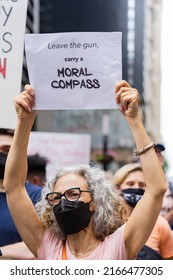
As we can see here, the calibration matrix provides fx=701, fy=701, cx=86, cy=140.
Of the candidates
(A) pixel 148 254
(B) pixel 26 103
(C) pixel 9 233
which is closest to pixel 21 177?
(B) pixel 26 103

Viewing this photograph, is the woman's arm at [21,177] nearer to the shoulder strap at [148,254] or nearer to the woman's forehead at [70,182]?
the woman's forehead at [70,182]

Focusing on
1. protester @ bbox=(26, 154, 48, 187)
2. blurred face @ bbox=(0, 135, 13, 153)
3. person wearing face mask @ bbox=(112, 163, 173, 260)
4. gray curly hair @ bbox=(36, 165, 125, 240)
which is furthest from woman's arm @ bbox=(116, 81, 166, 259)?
protester @ bbox=(26, 154, 48, 187)

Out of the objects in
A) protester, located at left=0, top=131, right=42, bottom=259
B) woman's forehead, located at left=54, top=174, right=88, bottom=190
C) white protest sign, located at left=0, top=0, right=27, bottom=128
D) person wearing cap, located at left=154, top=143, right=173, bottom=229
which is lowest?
protester, located at left=0, top=131, right=42, bottom=259

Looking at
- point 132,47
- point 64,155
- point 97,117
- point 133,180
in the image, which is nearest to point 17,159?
point 133,180

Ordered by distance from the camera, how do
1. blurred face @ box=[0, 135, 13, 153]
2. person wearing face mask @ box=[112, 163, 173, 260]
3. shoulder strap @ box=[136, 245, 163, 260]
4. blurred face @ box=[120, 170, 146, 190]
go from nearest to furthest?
shoulder strap @ box=[136, 245, 163, 260] < person wearing face mask @ box=[112, 163, 173, 260] < blurred face @ box=[0, 135, 13, 153] < blurred face @ box=[120, 170, 146, 190]

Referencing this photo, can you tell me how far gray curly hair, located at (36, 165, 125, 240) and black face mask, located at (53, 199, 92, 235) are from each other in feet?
0.32

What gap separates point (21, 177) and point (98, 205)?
1.31 feet

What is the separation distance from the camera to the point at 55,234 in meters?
3.42

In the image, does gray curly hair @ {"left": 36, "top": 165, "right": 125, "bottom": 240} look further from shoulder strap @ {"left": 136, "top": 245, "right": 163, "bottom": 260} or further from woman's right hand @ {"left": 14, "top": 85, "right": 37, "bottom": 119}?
shoulder strap @ {"left": 136, "top": 245, "right": 163, "bottom": 260}

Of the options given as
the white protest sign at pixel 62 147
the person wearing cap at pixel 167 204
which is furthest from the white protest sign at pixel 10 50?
the white protest sign at pixel 62 147

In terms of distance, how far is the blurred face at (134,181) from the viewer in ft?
16.8

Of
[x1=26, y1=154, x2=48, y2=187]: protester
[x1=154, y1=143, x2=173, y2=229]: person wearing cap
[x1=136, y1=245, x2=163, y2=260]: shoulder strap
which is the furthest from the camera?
[x1=154, y1=143, x2=173, y2=229]: person wearing cap

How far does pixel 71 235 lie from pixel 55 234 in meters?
0.10

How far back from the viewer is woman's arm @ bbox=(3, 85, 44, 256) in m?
3.34
